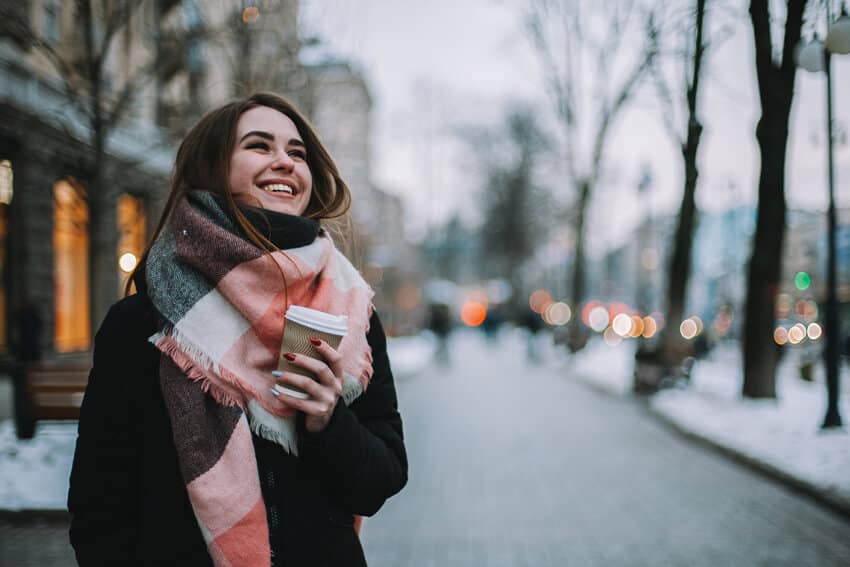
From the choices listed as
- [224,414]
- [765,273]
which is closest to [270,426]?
[224,414]

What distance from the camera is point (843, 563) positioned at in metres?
4.98

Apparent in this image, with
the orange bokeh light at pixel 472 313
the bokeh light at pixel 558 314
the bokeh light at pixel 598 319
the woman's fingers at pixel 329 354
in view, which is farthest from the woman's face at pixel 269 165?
the orange bokeh light at pixel 472 313

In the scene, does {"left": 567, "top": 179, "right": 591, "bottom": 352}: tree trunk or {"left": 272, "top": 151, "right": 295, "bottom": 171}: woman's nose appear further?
{"left": 567, "top": 179, "right": 591, "bottom": 352}: tree trunk

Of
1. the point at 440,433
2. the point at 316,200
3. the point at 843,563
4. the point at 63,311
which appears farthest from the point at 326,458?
the point at 63,311

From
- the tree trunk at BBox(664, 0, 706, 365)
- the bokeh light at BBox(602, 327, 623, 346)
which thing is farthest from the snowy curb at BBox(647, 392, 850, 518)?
the bokeh light at BBox(602, 327, 623, 346)

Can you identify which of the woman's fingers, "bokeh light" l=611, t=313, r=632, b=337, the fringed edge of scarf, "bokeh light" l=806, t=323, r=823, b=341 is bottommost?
"bokeh light" l=611, t=313, r=632, b=337

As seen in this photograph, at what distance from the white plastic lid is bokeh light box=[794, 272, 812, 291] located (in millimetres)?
13371

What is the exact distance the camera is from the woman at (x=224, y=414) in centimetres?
165

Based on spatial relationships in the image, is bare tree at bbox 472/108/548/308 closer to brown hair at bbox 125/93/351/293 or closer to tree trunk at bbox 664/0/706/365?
tree trunk at bbox 664/0/706/365

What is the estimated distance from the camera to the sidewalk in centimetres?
711

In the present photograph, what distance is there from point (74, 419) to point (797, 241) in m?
12.5

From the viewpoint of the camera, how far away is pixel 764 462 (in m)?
7.93

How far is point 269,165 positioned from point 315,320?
0.60 meters

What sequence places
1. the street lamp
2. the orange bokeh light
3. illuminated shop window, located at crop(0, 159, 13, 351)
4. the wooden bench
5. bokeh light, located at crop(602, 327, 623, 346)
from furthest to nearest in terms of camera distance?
the orange bokeh light
bokeh light, located at crop(602, 327, 623, 346)
illuminated shop window, located at crop(0, 159, 13, 351)
the street lamp
the wooden bench
